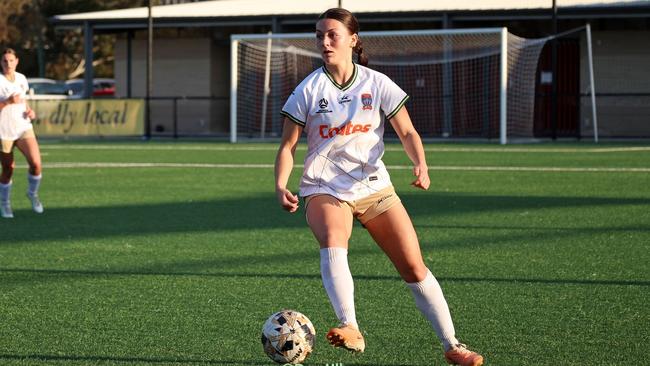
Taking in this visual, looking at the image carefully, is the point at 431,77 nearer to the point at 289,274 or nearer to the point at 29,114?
the point at 29,114

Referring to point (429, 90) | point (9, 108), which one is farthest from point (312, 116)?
point (429, 90)

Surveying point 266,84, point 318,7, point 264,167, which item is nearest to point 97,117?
point 266,84

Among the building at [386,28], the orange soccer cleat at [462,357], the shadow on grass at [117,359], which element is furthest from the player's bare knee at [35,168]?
the building at [386,28]

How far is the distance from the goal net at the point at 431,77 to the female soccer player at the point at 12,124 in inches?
794

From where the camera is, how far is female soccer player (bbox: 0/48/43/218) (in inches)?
559

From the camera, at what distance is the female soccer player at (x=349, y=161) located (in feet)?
20.0

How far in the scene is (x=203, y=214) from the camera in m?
14.8

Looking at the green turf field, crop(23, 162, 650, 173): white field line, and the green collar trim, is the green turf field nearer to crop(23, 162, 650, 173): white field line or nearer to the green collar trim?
the green collar trim

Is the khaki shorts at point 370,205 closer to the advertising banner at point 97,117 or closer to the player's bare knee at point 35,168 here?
the player's bare knee at point 35,168

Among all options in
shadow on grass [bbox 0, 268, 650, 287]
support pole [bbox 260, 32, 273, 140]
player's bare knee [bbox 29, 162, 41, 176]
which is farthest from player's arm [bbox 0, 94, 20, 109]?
A: support pole [bbox 260, 32, 273, 140]

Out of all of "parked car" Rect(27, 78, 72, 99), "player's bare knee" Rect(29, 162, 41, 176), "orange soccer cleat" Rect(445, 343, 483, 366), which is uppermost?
"parked car" Rect(27, 78, 72, 99)

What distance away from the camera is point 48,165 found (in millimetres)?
24844

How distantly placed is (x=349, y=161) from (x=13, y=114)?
356 inches

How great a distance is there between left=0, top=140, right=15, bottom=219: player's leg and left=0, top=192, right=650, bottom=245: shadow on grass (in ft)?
0.62
